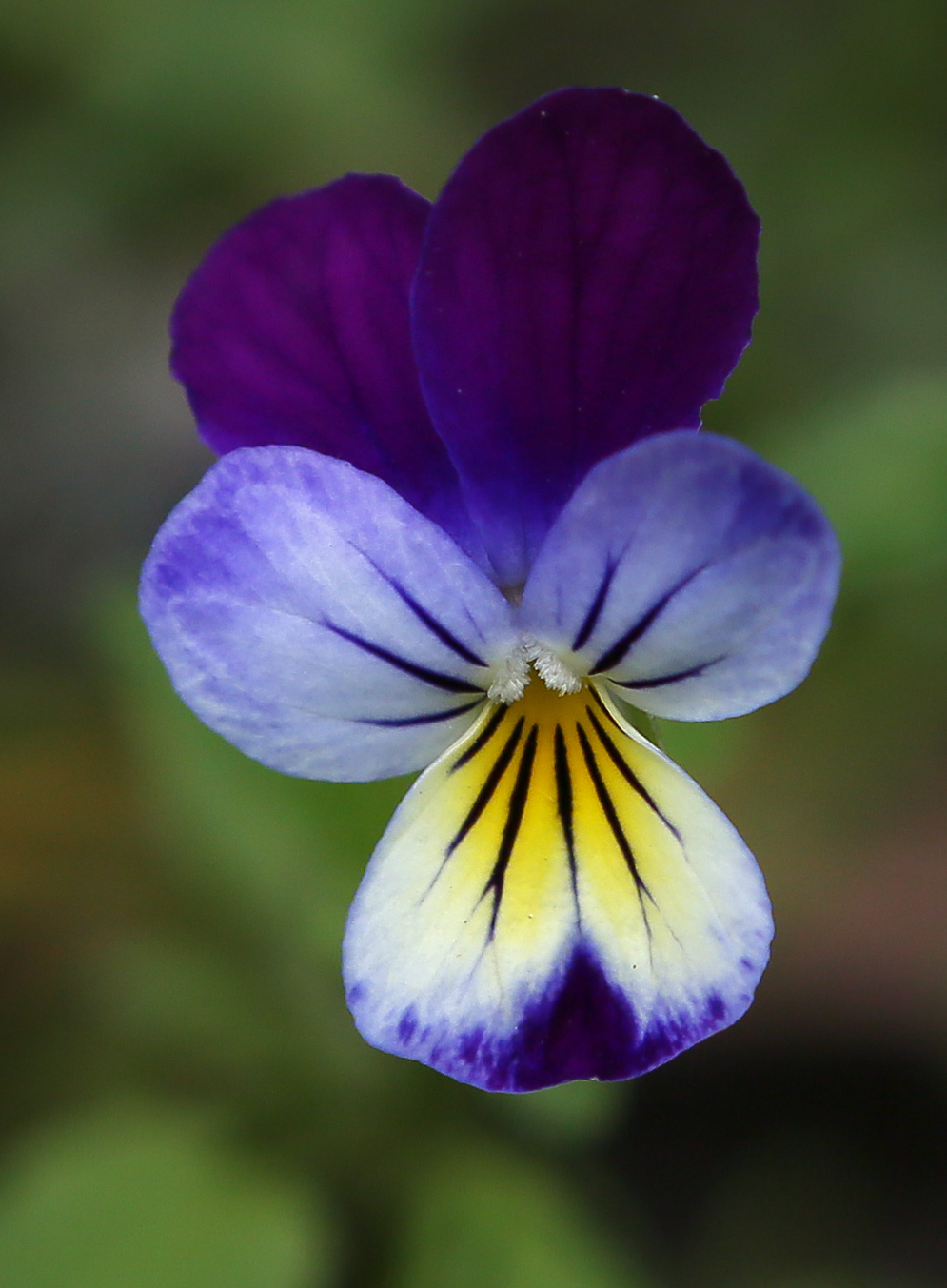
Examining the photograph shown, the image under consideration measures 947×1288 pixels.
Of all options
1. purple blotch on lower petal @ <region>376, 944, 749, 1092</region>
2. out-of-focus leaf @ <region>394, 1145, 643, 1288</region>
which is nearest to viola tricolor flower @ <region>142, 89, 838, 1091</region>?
purple blotch on lower petal @ <region>376, 944, 749, 1092</region>

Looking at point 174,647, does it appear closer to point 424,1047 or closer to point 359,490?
A: point 359,490

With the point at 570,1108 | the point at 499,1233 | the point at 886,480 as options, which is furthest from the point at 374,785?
the point at 886,480

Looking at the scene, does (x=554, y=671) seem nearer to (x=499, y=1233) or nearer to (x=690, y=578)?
(x=690, y=578)

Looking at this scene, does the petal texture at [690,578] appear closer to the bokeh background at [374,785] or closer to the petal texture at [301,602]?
the petal texture at [301,602]

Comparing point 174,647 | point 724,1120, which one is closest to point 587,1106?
point 724,1120

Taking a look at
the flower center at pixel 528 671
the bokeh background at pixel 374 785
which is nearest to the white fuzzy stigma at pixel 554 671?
the flower center at pixel 528 671

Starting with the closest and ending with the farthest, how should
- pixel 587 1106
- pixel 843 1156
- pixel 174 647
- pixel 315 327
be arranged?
1. pixel 174 647
2. pixel 315 327
3. pixel 587 1106
4. pixel 843 1156
